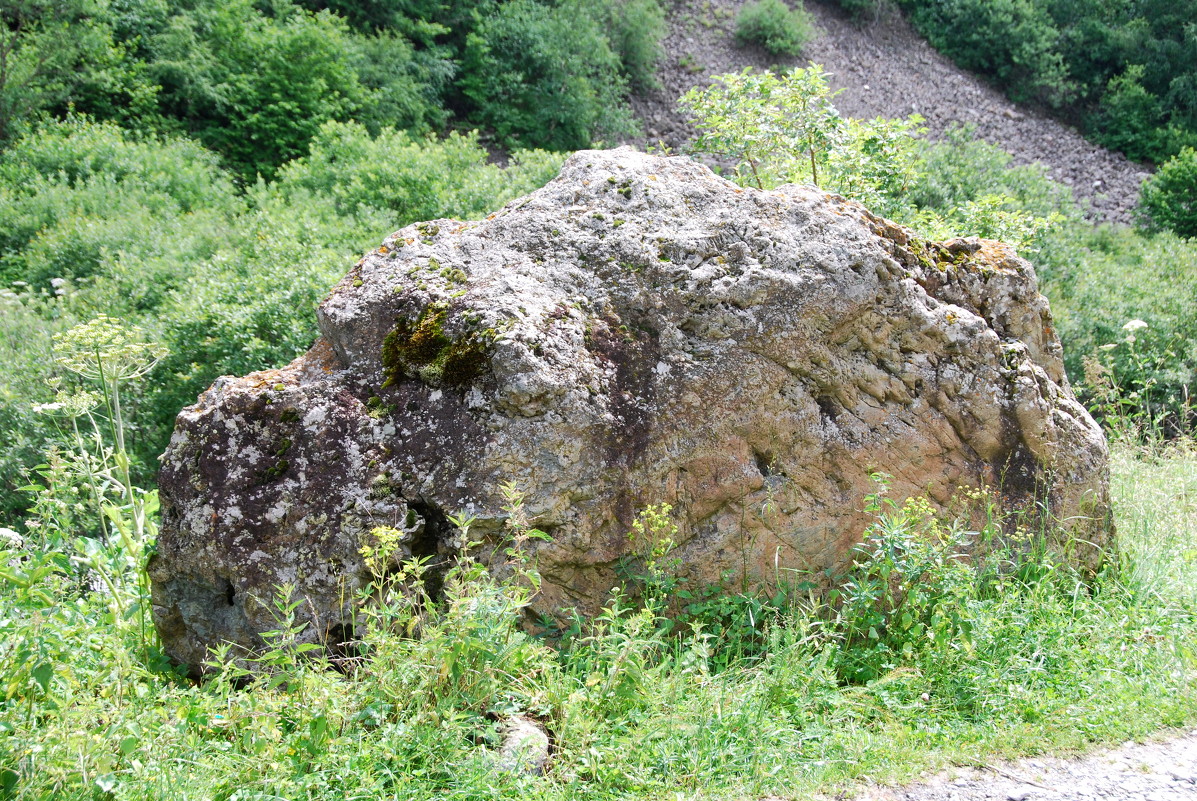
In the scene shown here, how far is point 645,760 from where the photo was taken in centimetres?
289

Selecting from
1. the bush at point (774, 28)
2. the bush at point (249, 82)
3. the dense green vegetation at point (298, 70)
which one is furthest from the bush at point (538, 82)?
the bush at point (774, 28)

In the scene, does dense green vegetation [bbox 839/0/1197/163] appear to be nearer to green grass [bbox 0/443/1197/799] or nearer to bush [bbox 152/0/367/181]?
bush [bbox 152/0/367/181]


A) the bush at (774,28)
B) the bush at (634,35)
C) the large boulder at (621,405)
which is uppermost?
the bush at (774,28)

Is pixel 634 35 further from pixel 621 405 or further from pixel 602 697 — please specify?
pixel 602 697

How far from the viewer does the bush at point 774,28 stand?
23.2 meters

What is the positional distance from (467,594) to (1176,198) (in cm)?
2013

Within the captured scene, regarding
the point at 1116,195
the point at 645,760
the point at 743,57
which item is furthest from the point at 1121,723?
the point at 743,57

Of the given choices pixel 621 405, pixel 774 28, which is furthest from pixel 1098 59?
pixel 621 405

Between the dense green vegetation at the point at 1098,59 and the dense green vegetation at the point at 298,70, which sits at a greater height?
the dense green vegetation at the point at 1098,59

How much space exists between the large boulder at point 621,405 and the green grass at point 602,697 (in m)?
0.29

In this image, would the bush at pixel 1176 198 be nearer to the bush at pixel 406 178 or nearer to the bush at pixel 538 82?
the bush at pixel 538 82

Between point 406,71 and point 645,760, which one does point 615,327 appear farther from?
point 406,71

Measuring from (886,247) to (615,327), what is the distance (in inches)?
55.1

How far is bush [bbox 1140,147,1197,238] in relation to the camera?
17.7 m
